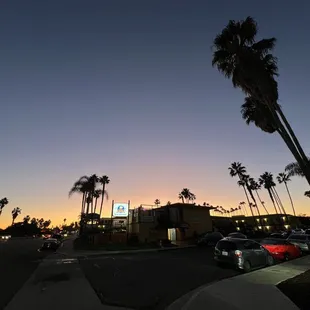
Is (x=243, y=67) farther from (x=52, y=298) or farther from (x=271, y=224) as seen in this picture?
(x=271, y=224)

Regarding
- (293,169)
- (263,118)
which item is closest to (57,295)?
(263,118)

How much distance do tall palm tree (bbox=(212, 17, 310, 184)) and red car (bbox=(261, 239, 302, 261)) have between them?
760cm

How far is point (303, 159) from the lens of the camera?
42.0 ft

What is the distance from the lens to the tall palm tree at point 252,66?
1402 centimetres

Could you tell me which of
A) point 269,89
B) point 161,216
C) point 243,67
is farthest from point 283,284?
point 161,216

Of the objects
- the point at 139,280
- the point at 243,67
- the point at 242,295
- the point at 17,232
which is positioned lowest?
the point at 242,295

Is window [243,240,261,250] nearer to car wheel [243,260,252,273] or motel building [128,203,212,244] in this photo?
car wheel [243,260,252,273]

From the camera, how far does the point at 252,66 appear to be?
46.6 ft

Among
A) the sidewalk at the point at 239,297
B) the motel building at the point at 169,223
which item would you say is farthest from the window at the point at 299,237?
the motel building at the point at 169,223

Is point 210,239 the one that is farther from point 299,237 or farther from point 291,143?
point 291,143

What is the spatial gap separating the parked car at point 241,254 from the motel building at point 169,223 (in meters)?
26.2

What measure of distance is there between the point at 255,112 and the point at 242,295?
1254 cm

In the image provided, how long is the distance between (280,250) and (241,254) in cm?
642

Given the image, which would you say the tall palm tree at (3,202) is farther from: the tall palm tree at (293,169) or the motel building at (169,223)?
the tall palm tree at (293,169)
